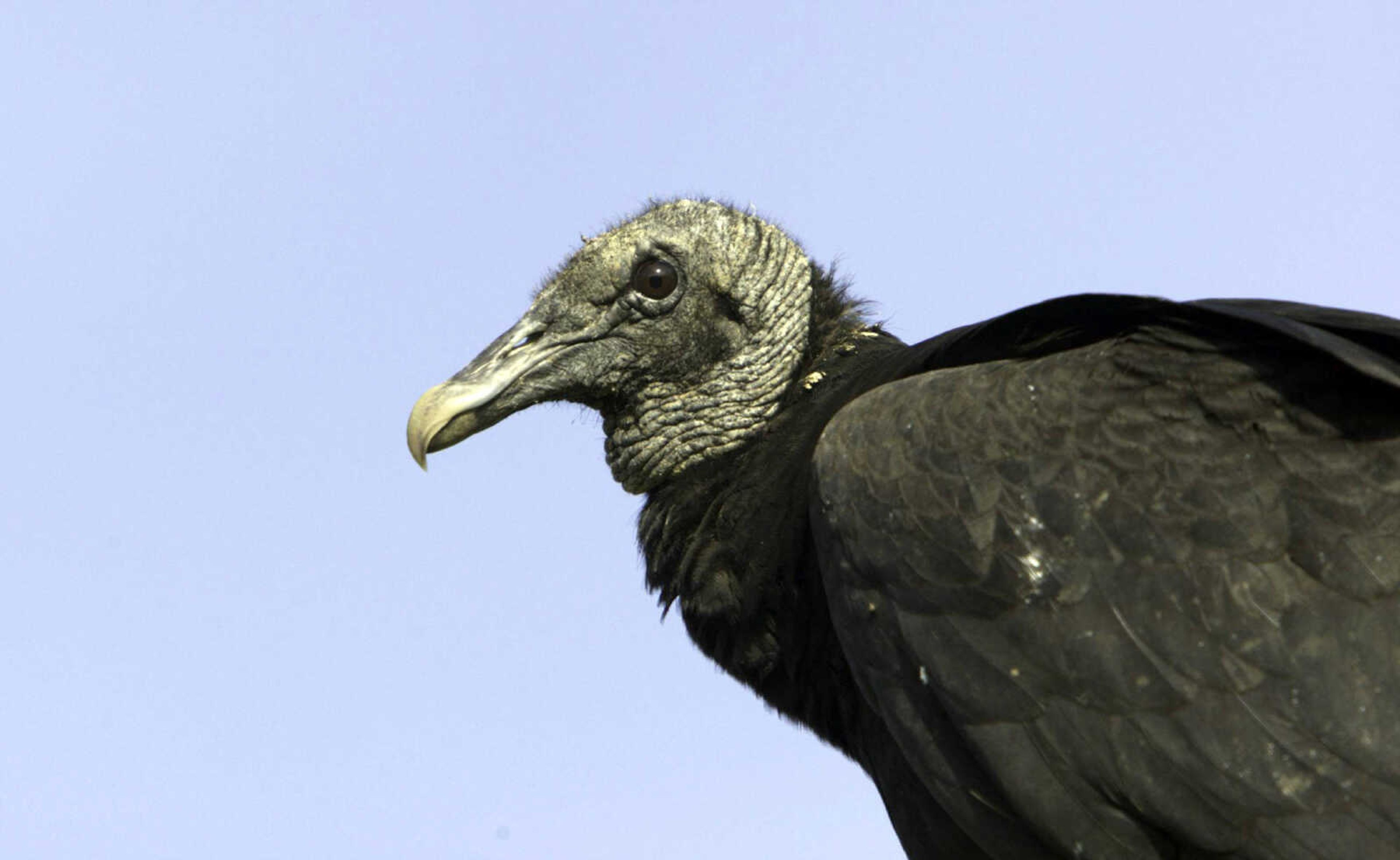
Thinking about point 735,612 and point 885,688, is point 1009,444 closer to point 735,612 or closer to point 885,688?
point 885,688

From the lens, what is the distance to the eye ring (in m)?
5.53

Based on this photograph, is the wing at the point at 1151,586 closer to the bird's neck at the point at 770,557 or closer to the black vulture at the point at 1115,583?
the black vulture at the point at 1115,583

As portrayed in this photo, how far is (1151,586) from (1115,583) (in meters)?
0.08

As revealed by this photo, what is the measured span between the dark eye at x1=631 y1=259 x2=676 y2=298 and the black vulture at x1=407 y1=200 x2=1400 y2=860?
84cm

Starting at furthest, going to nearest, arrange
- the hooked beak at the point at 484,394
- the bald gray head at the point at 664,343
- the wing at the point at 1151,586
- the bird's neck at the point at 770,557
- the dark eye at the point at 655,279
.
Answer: the dark eye at the point at 655,279, the bald gray head at the point at 664,343, the hooked beak at the point at 484,394, the bird's neck at the point at 770,557, the wing at the point at 1151,586

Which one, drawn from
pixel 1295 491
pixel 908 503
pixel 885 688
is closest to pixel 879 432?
pixel 908 503

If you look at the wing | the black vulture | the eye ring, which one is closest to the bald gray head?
the eye ring

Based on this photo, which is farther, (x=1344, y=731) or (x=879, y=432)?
(x=879, y=432)

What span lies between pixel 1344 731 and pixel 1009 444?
942 mm

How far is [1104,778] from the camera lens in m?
4.09

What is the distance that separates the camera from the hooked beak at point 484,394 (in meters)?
5.20

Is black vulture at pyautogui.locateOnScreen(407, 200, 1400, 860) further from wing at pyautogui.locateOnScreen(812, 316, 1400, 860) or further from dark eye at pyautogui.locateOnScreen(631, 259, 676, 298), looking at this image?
dark eye at pyautogui.locateOnScreen(631, 259, 676, 298)

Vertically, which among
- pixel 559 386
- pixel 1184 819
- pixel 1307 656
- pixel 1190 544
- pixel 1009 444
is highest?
pixel 559 386

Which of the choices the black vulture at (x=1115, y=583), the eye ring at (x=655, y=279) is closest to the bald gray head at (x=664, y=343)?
the eye ring at (x=655, y=279)
